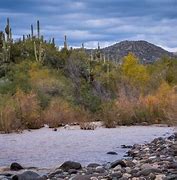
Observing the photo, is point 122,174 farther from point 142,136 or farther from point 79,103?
point 79,103

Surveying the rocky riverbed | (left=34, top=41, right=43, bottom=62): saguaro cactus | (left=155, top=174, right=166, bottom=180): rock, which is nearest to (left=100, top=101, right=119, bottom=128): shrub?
the rocky riverbed

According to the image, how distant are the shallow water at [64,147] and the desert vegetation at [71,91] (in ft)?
9.25

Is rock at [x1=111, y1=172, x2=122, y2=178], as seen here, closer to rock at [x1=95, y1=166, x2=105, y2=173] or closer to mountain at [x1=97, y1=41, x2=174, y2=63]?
rock at [x1=95, y1=166, x2=105, y2=173]

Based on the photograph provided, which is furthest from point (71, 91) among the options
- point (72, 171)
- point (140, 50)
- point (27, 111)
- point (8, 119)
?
point (140, 50)

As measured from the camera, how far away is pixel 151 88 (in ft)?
151

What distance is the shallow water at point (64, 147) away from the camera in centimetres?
1808

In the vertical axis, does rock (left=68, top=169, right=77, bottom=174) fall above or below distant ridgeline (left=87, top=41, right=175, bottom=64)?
below

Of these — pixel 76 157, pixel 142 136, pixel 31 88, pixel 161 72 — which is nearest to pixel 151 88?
pixel 31 88

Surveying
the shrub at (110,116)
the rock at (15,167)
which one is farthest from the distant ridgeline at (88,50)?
the rock at (15,167)

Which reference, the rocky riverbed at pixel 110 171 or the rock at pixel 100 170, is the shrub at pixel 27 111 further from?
the rock at pixel 100 170

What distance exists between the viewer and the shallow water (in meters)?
18.1

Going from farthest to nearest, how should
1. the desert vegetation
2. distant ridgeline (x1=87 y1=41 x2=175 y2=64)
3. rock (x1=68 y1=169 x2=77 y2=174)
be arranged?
1. distant ridgeline (x1=87 y1=41 x2=175 y2=64)
2. the desert vegetation
3. rock (x1=68 y1=169 x2=77 y2=174)

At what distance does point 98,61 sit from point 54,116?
4698 cm

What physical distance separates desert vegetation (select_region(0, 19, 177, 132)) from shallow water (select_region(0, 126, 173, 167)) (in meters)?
2.82
